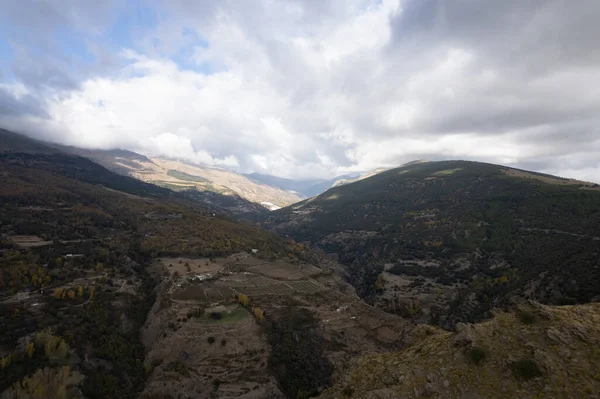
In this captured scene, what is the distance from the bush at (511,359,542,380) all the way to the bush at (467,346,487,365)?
1289mm

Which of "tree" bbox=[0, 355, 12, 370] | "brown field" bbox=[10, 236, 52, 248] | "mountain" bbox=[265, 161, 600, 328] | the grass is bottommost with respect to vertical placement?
"brown field" bbox=[10, 236, 52, 248]

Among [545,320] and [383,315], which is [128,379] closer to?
[383,315]

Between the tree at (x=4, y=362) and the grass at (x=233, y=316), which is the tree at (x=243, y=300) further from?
the tree at (x=4, y=362)

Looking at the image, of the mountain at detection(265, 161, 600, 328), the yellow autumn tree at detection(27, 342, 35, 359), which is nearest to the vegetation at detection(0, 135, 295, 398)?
the yellow autumn tree at detection(27, 342, 35, 359)

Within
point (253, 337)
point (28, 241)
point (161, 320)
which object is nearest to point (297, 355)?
point (253, 337)

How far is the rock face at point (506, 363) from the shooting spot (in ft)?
43.6

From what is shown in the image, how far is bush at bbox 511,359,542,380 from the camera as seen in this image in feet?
44.7

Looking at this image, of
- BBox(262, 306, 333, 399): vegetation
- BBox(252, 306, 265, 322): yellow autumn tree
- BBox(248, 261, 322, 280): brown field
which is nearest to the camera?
BBox(262, 306, 333, 399): vegetation

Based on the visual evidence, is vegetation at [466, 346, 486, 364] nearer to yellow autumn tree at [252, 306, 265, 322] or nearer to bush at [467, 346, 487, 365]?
bush at [467, 346, 487, 365]

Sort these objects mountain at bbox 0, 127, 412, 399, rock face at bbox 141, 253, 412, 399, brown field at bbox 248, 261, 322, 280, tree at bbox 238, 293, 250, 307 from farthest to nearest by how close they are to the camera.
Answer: brown field at bbox 248, 261, 322, 280, tree at bbox 238, 293, 250, 307, rock face at bbox 141, 253, 412, 399, mountain at bbox 0, 127, 412, 399

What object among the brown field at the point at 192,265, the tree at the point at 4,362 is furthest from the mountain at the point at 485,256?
the tree at the point at 4,362

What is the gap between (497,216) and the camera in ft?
531

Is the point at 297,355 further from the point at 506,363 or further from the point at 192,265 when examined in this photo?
the point at 192,265

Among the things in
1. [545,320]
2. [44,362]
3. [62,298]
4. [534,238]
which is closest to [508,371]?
[545,320]
